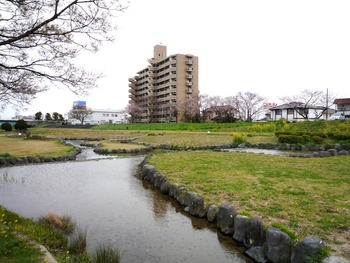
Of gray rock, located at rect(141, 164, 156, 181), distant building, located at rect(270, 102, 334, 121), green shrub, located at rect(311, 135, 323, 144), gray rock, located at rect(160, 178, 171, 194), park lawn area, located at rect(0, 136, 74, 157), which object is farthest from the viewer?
distant building, located at rect(270, 102, 334, 121)

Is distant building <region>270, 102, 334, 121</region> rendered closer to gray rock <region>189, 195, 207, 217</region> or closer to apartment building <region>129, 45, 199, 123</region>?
apartment building <region>129, 45, 199, 123</region>

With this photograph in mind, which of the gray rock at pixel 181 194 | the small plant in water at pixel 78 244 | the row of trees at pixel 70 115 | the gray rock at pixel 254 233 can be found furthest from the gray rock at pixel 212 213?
the row of trees at pixel 70 115

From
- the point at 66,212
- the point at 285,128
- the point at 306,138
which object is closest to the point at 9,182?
the point at 66,212

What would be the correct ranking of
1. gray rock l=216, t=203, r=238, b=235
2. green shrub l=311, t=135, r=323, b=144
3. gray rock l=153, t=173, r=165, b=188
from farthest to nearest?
green shrub l=311, t=135, r=323, b=144
gray rock l=153, t=173, r=165, b=188
gray rock l=216, t=203, r=238, b=235

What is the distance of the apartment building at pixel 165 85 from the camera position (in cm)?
5859

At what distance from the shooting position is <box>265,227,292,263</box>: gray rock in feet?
11.2

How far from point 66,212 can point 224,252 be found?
3822 mm

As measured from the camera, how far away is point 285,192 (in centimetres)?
558

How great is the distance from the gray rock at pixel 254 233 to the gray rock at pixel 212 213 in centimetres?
96

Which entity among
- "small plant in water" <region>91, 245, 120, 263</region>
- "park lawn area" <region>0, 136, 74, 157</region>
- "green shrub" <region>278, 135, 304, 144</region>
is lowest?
"small plant in water" <region>91, 245, 120, 263</region>

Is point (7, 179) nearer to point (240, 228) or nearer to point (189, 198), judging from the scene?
point (189, 198)

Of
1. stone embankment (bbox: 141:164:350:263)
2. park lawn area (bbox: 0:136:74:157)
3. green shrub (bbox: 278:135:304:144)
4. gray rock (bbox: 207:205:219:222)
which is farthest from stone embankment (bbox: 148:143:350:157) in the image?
gray rock (bbox: 207:205:219:222)

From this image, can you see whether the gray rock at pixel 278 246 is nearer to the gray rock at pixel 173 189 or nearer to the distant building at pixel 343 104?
the gray rock at pixel 173 189

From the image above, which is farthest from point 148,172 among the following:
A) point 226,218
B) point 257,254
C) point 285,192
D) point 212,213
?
point 257,254
